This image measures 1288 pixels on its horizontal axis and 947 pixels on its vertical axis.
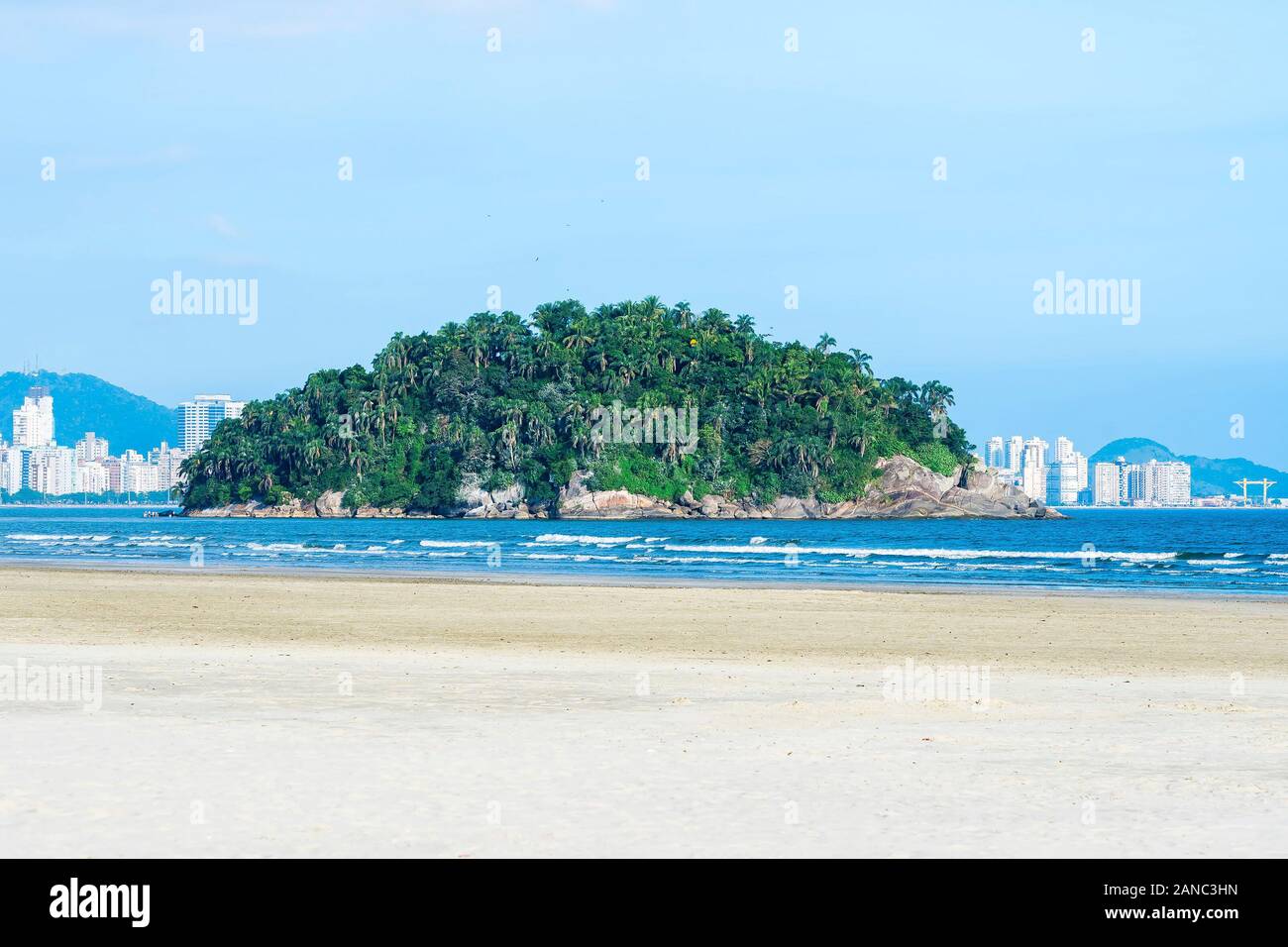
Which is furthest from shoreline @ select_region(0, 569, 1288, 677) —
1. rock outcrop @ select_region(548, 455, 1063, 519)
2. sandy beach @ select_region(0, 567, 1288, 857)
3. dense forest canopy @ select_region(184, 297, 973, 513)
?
dense forest canopy @ select_region(184, 297, 973, 513)

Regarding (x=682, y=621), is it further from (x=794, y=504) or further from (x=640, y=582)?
(x=794, y=504)

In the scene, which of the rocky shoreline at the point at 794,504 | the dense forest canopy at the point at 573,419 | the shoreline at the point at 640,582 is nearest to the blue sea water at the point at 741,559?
the shoreline at the point at 640,582

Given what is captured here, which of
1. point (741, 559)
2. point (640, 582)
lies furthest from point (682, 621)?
point (741, 559)

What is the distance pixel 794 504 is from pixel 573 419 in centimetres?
2761

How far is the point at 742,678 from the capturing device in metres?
16.5

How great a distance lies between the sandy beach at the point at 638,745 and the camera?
25.0 feet

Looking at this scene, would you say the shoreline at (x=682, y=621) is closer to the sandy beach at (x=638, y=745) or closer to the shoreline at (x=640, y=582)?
the sandy beach at (x=638, y=745)

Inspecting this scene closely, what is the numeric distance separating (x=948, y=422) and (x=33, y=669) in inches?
6286

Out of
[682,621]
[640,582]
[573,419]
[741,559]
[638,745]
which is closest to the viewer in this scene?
[638,745]

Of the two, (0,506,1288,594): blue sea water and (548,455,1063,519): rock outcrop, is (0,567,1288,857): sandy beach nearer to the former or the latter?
(0,506,1288,594): blue sea water

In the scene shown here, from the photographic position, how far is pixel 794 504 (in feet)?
509

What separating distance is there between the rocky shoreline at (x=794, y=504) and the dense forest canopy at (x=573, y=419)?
4.00 ft

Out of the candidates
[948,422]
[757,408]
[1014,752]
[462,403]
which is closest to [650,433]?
[757,408]
